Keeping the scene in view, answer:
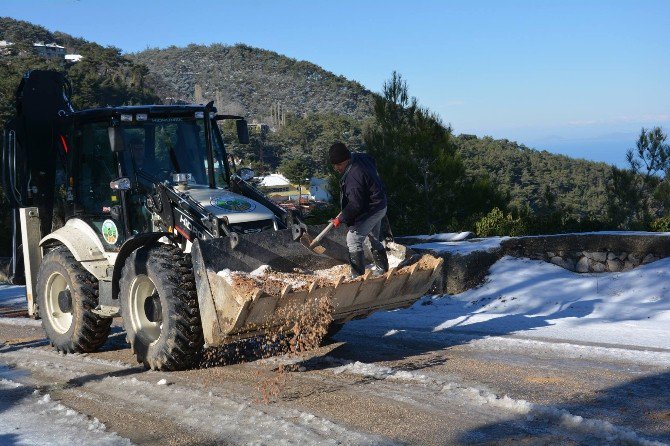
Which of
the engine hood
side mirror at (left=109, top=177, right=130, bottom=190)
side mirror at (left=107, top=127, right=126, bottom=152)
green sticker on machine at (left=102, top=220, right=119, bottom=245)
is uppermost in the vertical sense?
side mirror at (left=107, top=127, right=126, bottom=152)

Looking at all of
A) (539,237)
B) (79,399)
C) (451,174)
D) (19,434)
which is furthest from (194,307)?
(451,174)

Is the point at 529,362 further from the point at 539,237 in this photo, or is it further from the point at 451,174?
the point at 451,174

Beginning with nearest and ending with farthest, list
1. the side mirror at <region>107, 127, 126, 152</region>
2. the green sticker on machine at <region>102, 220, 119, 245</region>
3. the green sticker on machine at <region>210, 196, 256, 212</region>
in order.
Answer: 1. the side mirror at <region>107, 127, 126, 152</region>
2. the green sticker on machine at <region>210, 196, 256, 212</region>
3. the green sticker on machine at <region>102, 220, 119, 245</region>

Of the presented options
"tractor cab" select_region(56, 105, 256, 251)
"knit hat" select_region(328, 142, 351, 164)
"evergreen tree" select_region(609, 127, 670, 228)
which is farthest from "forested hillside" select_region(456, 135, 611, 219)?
"knit hat" select_region(328, 142, 351, 164)

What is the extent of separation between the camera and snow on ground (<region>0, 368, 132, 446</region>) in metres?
5.28

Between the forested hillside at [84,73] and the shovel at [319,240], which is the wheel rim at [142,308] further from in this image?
the forested hillside at [84,73]

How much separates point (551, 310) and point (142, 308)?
522 centimetres

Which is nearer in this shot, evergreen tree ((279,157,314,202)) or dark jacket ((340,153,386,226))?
dark jacket ((340,153,386,226))

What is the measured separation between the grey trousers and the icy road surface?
108cm

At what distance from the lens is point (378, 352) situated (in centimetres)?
777

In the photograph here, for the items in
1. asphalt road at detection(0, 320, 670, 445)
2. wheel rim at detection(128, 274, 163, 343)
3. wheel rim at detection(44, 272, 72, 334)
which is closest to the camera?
asphalt road at detection(0, 320, 670, 445)

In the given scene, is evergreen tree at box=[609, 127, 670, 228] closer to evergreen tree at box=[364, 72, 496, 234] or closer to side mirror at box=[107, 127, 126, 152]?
evergreen tree at box=[364, 72, 496, 234]

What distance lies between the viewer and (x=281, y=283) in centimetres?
675

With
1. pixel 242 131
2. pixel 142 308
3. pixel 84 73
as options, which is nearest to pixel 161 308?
pixel 142 308
